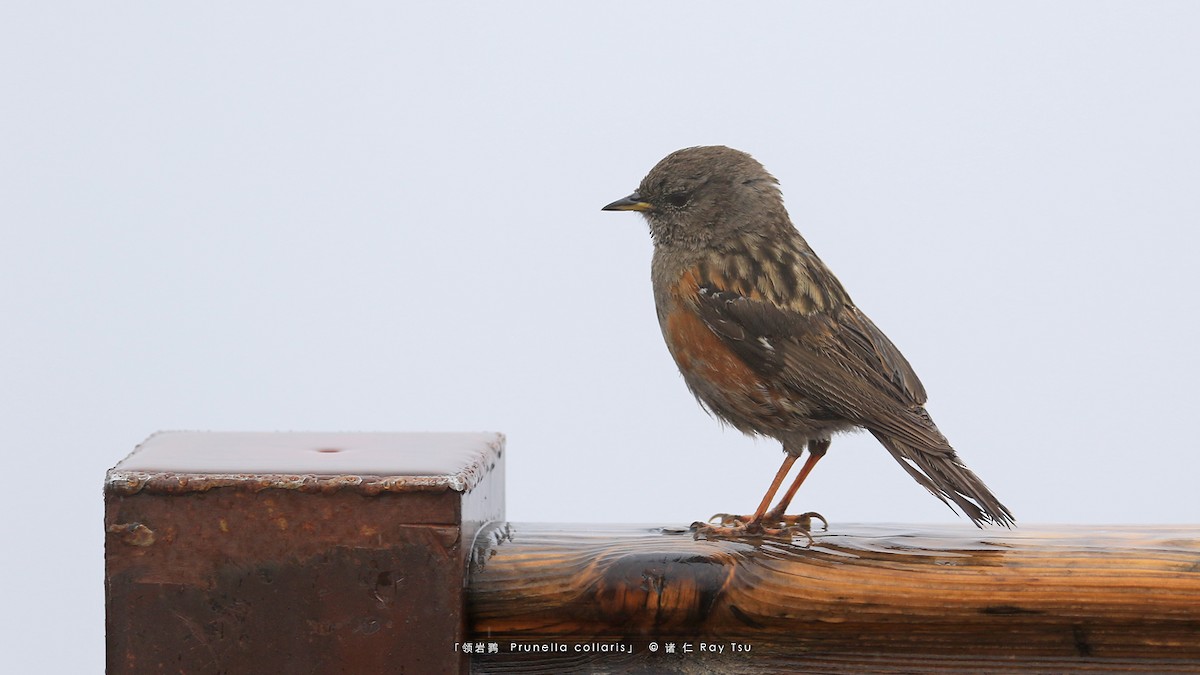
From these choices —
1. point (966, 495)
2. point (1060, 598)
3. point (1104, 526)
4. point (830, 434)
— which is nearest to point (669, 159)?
point (830, 434)

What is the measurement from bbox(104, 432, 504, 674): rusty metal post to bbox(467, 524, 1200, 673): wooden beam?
178 millimetres

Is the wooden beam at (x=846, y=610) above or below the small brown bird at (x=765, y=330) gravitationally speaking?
below

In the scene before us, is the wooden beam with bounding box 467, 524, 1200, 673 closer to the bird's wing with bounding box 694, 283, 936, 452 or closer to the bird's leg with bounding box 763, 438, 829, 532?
the bird's leg with bounding box 763, 438, 829, 532

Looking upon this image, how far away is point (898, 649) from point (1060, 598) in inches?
10.7

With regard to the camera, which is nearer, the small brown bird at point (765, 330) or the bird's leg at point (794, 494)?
A: the bird's leg at point (794, 494)

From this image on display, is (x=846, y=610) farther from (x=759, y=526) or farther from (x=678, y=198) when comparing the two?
(x=678, y=198)

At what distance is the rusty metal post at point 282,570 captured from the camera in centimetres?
195

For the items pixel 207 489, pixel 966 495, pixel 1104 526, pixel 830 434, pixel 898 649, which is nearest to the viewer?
pixel 207 489

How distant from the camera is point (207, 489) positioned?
1.94 meters

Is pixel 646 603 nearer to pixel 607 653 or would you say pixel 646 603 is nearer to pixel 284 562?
pixel 607 653

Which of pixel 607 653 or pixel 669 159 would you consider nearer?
pixel 607 653

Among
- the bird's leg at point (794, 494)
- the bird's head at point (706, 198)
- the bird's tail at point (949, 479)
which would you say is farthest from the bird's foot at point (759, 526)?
the bird's head at point (706, 198)

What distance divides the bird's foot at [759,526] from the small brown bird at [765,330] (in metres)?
0.01

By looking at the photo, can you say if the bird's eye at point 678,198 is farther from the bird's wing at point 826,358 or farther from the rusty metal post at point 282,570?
the rusty metal post at point 282,570
